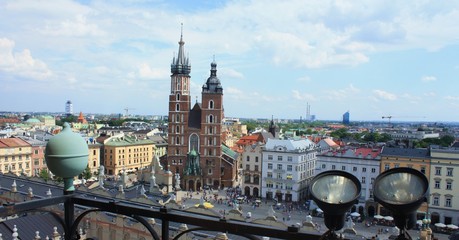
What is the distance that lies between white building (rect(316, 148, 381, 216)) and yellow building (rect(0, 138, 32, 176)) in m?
38.0

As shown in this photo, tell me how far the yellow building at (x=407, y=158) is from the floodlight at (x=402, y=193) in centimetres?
3672

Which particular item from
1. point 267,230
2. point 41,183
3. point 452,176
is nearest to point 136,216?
point 267,230

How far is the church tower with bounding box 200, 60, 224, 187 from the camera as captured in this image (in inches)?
2085

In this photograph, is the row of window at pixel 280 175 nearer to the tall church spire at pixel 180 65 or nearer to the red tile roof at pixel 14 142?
the tall church spire at pixel 180 65

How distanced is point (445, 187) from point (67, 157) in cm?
3775

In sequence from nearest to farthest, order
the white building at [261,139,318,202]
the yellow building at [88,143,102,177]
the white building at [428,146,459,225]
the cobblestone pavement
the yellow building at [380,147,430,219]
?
the cobblestone pavement < the white building at [428,146,459,225] < the yellow building at [380,147,430,219] < the white building at [261,139,318,202] < the yellow building at [88,143,102,177]

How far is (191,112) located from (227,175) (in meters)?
10.7

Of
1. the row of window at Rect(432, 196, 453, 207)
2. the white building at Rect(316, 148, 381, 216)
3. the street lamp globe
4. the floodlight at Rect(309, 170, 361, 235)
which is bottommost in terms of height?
the row of window at Rect(432, 196, 453, 207)

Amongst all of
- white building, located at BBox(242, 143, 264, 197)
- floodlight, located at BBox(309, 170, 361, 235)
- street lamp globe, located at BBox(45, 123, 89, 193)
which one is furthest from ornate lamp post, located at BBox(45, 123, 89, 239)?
white building, located at BBox(242, 143, 264, 197)

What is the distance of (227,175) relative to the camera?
53.7 m

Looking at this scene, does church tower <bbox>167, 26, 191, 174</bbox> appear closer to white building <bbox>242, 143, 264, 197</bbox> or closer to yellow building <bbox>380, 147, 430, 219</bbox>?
white building <bbox>242, 143, 264, 197</bbox>

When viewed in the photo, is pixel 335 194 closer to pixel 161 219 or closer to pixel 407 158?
pixel 161 219

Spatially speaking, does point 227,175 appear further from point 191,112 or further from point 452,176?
point 452,176

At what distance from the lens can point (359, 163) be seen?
39.8m
